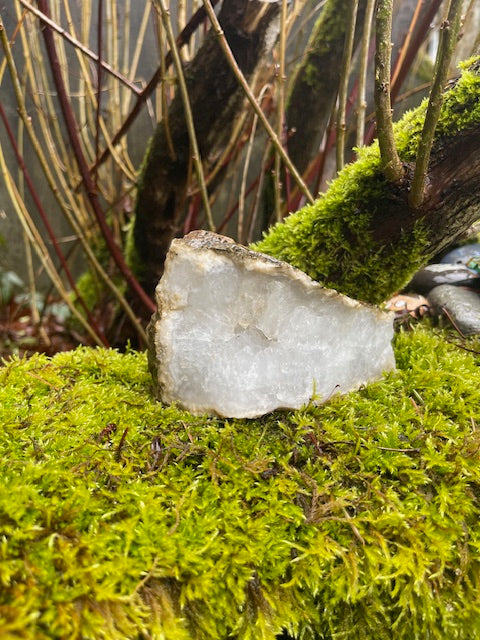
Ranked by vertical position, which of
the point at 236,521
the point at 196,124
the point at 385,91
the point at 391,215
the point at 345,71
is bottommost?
the point at 236,521

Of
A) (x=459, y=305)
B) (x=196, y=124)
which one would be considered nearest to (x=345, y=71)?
(x=196, y=124)

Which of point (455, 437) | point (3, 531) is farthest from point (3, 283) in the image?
point (455, 437)

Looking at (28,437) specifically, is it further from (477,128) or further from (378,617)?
(477,128)

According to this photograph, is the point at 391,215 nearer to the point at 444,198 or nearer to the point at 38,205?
the point at 444,198

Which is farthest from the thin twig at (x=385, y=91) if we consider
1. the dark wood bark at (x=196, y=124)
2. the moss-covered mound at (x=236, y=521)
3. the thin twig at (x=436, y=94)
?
the dark wood bark at (x=196, y=124)

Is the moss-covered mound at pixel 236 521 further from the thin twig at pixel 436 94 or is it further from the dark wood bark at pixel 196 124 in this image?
the dark wood bark at pixel 196 124

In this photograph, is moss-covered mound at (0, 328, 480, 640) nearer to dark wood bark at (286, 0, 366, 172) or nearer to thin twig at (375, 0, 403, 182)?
thin twig at (375, 0, 403, 182)
